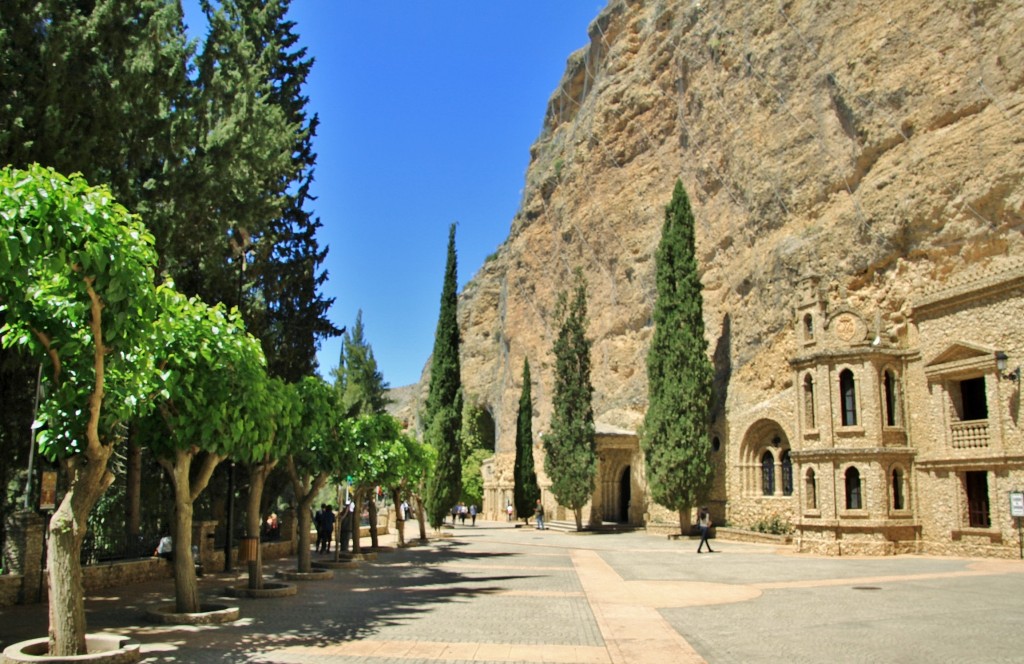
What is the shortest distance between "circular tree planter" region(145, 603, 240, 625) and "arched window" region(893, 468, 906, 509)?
2202 cm

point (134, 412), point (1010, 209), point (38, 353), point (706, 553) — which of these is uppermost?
point (1010, 209)

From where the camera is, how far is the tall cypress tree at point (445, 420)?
1412 inches

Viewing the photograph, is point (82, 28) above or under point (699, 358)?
above

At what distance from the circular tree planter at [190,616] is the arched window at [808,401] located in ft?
71.4

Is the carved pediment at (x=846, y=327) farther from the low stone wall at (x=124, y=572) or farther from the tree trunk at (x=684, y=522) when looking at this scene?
the low stone wall at (x=124, y=572)

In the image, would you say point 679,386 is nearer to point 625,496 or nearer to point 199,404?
point 625,496

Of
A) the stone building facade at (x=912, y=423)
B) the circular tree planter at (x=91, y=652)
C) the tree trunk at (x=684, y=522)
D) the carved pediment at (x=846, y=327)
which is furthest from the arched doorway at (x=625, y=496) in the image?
the circular tree planter at (x=91, y=652)

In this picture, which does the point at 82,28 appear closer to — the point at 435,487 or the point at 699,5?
the point at 435,487

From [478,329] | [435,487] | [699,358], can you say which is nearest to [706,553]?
[699,358]

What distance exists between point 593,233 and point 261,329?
112 feet

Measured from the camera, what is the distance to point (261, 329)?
2314cm

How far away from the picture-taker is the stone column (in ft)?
45.4

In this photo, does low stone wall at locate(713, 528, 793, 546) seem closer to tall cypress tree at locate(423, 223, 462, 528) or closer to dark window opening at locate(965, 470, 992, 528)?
dark window opening at locate(965, 470, 992, 528)

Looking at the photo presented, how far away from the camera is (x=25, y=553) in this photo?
13.9 m
